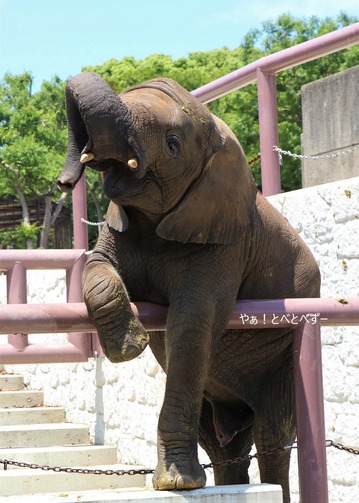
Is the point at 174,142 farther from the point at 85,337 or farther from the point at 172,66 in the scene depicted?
the point at 172,66

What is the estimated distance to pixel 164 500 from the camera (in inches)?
136

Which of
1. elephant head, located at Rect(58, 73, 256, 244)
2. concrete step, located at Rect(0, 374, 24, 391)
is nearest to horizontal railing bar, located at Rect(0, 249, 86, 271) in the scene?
concrete step, located at Rect(0, 374, 24, 391)

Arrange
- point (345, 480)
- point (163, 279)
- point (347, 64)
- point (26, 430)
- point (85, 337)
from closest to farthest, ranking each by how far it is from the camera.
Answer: point (163, 279) → point (345, 480) → point (85, 337) → point (26, 430) → point (347, 64)

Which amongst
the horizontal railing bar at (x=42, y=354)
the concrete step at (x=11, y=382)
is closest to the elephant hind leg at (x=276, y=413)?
the horizontal railing bar at (x=42, y=354)

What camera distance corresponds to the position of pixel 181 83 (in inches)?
1293

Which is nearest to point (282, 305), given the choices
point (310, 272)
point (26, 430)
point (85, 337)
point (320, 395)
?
point (320, 395)

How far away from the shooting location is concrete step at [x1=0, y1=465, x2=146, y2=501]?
24.5 feet

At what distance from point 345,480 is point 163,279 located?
2.19m

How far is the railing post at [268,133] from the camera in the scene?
645 centimetres

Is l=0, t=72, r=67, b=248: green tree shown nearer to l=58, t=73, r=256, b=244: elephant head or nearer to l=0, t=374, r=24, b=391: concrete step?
l=0, t=374, r=24, b=391: concrete step

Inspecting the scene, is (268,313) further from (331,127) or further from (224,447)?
(331,127)

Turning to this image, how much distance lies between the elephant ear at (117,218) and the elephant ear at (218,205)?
0.13 metres

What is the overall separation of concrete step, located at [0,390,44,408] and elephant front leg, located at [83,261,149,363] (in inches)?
234

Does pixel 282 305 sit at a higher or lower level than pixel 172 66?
lower
